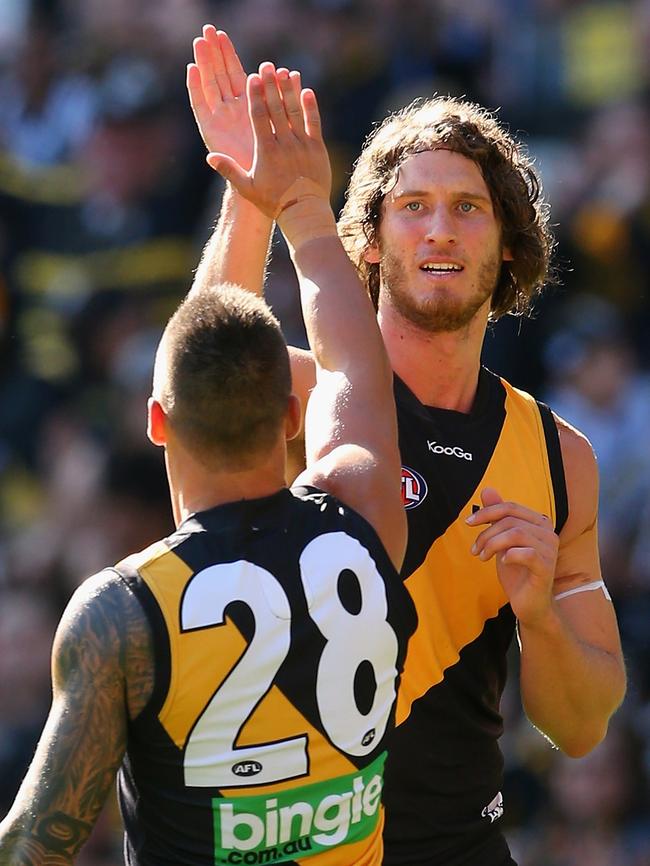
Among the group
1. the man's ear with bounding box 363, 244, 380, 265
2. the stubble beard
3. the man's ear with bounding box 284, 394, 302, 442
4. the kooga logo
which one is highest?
the man's ear with bounding box 363, 244, 380, 265

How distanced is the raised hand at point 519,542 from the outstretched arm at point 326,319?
0.75ft

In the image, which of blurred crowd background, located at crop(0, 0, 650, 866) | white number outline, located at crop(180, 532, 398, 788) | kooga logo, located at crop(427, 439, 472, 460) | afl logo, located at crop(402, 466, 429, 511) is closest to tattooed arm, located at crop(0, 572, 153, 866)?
white number outline, located at crop(180, 532, 398, 788)

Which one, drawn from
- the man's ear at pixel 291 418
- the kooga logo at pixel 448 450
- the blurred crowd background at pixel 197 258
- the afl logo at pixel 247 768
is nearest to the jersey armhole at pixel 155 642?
the afl logo at pixel 247 768

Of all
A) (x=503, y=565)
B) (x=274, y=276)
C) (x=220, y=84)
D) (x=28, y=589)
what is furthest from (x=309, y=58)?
(x=503, y=565)

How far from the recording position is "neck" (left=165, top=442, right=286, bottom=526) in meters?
2.72

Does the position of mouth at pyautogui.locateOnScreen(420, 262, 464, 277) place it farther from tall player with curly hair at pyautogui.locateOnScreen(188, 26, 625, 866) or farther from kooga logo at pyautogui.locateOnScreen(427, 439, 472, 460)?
kooga logo at pyautogui.locateOnScreen(427, 439, 472, 460)

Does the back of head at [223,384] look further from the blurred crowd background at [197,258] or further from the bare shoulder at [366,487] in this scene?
the blurred crowd background at [197,258]

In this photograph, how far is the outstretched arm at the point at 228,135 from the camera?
12.5 ft

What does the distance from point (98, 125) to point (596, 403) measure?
3588mm

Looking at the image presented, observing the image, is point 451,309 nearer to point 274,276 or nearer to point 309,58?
point 274,276

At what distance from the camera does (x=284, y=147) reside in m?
3.33

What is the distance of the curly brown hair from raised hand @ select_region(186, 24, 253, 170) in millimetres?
428

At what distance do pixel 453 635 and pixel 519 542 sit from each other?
2.00ft

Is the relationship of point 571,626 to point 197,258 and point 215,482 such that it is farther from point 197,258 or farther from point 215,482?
point 197,258
